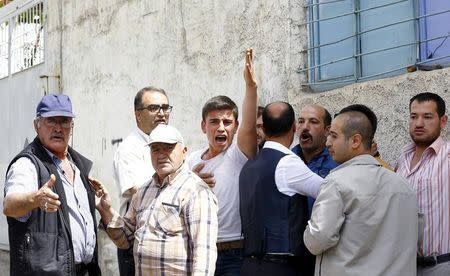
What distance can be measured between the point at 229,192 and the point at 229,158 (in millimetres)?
215

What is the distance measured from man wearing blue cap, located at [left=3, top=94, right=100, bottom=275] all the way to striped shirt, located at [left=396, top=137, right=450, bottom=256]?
1.95 meters

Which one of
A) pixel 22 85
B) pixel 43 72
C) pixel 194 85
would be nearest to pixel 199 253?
pixel 194 85

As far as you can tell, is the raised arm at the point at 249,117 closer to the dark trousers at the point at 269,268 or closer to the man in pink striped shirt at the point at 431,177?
the dark trousers at the point at 269,268

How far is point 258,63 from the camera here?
589 centimetres

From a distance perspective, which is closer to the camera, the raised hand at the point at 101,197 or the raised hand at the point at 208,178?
the raised hand at the point at 208,178

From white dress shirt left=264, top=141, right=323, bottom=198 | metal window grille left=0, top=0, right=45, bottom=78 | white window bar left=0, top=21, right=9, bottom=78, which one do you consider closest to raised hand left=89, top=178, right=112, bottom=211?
white dress shirt left=264, top=141, right=323, bottom=198

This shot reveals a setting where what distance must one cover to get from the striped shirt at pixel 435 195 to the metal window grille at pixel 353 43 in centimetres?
97

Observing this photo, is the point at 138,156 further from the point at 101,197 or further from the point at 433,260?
the point at 433,260

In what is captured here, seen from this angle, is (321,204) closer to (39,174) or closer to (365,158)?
(365,158)

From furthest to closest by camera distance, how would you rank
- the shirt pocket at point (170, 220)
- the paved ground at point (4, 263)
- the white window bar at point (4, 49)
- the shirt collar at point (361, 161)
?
the white window bar at point (4, 49) → the paved ground at point (4, 263) → the shirt pocket at point (170, 220) → the shirt collar at point (361, 161)

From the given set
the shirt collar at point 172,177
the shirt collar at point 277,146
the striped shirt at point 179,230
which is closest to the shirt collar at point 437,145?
the shirt collar at point 277,146

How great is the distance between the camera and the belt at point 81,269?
434 centimetres

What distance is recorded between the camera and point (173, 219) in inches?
155

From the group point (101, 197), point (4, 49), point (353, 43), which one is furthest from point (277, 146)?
point (4, 49)
